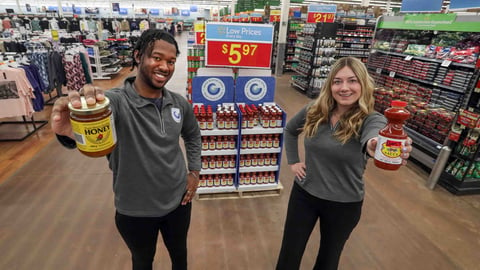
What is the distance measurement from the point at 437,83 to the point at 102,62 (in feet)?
32.7

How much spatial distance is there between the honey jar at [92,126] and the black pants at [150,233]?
0.53m

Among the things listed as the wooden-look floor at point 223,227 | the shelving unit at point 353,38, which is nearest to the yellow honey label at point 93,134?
the wooden-look floor at point 223,227

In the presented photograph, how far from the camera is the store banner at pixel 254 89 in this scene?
3.18 m

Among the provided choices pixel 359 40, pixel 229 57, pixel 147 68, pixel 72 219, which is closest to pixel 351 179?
pixel 147 68

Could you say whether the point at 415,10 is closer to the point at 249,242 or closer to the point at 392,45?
the point at 392,45

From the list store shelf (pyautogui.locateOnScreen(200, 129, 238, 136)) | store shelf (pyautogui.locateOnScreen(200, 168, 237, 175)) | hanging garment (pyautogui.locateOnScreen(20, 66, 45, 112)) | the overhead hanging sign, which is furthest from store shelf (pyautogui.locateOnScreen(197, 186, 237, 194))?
the overhead hanging sign

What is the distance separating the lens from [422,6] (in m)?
4.50

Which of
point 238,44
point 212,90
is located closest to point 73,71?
point 212,90

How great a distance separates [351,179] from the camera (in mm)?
1500

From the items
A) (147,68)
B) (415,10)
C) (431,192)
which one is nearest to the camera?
(147,68)

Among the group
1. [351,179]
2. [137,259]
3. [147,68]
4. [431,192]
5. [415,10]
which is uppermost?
[415,10]

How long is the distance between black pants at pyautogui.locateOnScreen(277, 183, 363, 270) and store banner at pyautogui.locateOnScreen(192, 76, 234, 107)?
177 cm

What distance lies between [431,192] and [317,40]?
17.5 ft

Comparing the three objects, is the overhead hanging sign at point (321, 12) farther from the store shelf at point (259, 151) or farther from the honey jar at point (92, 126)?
the honey jar at point (92, 126)
